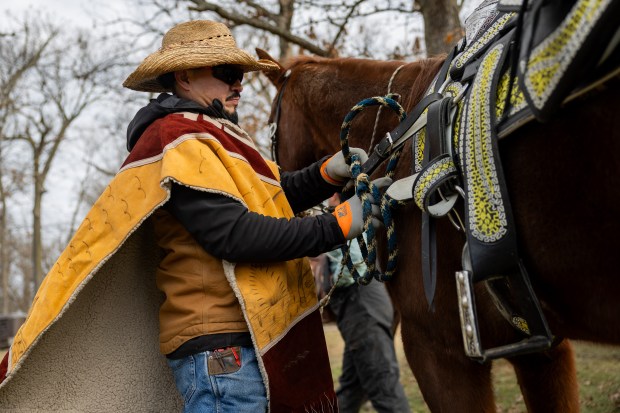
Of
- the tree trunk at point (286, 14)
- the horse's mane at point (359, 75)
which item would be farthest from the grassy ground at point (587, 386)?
the tree trunk at point (286, 14)

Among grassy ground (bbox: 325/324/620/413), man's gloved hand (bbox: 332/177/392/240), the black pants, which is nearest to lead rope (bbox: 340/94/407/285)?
man's gloved hand (bbox: 332/177/392/240)

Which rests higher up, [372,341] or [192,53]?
[192,53]

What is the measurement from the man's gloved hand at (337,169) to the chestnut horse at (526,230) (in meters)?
0.11

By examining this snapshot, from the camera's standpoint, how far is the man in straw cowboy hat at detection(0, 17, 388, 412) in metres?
1.95

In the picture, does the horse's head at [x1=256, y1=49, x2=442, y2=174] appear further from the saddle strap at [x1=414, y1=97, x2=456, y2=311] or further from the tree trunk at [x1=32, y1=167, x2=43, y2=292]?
the tree trunk at [x1=32, y1=167, x2=43, y2=292]

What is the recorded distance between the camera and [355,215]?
2020 mm

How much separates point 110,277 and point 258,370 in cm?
69

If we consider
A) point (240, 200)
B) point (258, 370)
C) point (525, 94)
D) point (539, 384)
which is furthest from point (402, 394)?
point (525, 94)

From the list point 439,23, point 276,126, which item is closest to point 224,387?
point 276,126

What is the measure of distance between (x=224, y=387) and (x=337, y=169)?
37.0 inches

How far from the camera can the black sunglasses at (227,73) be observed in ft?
7.38

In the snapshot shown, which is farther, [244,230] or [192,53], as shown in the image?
[192,53]

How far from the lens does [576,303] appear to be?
5.09 ft

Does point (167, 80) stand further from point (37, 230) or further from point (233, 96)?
point (37, 230)
